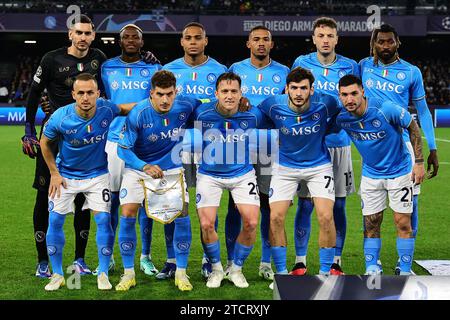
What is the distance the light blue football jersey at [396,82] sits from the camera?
5.73m

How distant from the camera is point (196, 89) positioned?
600cm

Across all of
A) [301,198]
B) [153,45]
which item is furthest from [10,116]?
[301,198]

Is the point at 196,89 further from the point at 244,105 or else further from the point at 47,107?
the point at 47,107

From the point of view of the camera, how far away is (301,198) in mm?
5914

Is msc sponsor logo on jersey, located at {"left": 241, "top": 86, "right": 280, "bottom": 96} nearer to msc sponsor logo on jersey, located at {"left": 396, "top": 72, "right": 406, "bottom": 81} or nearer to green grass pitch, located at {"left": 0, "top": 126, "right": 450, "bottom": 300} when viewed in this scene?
msc sponsor logo on jersey, located at {"left": 396, "top": 72, "right": 406, "bottom": 81}

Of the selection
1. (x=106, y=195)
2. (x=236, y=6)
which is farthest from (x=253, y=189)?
(x=236, y=6)

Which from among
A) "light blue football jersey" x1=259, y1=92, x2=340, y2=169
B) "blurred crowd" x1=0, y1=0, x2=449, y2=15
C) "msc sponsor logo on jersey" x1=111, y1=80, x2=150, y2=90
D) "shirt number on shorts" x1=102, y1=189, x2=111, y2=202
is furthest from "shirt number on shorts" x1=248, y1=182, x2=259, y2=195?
"blurred crowd" x1=0, y1=0, x2=449, y2=15

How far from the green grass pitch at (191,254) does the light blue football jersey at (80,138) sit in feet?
2.96

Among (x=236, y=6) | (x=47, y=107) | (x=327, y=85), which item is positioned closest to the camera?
(x=327, y=85)

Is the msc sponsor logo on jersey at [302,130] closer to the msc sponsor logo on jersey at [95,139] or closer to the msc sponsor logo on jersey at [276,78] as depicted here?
the msc sponsor logo on jersey at [276,78]

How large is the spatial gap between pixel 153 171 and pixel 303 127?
1.20 meters

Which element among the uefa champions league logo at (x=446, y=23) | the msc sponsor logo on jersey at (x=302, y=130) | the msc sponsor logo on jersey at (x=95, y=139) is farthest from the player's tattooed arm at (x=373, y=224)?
the uefa champions league logo at (x=446, y=23)
